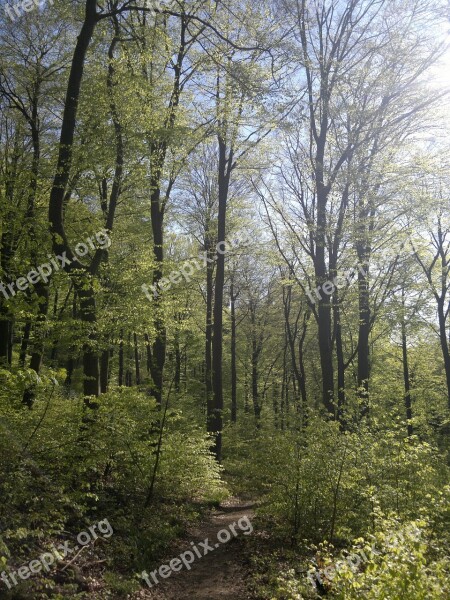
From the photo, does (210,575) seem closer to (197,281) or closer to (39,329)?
(39,329)

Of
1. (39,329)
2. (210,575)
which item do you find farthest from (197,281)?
(210,575)

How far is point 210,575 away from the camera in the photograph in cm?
704

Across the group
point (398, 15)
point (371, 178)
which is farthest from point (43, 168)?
point (398, 15)

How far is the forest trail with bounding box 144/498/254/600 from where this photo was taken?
6.24 meters

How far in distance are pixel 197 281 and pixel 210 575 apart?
1372 cm

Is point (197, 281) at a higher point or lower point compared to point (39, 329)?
higher

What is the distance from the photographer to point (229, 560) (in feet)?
24.6

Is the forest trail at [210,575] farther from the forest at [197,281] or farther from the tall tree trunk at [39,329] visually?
the tall tree trunk at [39,329]

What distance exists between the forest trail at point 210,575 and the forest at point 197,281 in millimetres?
46

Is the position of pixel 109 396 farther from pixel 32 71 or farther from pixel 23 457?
pixel 32 71

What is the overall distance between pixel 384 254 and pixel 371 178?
13.8 ft

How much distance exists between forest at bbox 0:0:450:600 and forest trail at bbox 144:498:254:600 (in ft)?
0.15

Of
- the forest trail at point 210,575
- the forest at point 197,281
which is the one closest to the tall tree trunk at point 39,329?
the forest at point 197,281

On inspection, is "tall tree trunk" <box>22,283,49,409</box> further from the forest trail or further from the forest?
the forest trail
